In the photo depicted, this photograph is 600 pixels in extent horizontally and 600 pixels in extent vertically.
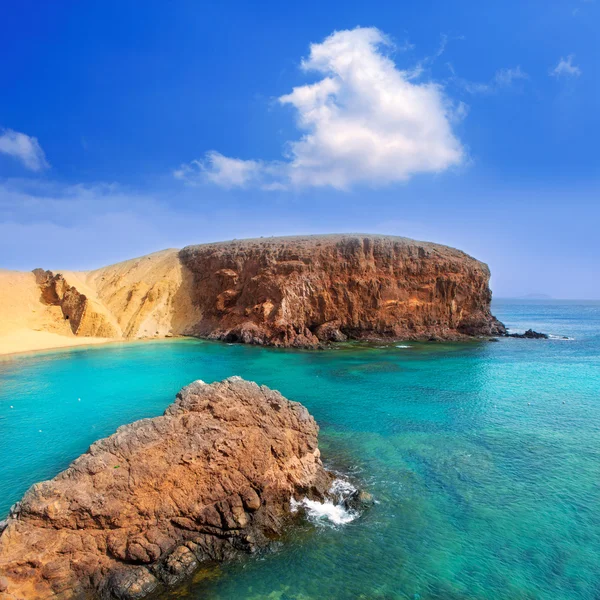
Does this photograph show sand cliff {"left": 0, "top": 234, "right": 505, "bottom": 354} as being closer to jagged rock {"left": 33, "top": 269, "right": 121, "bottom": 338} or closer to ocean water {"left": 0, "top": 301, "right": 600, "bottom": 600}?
jagged rock {"left": 33, "top": 269, "right": 121, "bottom": 338}

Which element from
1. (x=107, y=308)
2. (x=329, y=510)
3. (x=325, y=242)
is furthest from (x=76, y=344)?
(x=329, y=510)

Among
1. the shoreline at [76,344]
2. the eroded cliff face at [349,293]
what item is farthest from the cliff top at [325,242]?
the shoreline at [76,344]

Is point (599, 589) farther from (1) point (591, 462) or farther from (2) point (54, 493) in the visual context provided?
(2) point (54, 493)

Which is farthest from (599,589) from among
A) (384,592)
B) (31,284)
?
(31,284)

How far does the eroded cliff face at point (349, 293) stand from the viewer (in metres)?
54.5

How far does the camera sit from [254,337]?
52.9 m

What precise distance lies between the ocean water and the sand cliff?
47.9ft

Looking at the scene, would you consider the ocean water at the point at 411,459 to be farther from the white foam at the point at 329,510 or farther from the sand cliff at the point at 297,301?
the sand cliff at the point at 297,301

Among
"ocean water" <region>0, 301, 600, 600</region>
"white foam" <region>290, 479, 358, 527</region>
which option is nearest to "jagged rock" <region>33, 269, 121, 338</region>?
"ocean water" <region>0, 301, 600, 600</region>

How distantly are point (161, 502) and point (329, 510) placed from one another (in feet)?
18.8

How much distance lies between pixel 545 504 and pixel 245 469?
35.7 feet

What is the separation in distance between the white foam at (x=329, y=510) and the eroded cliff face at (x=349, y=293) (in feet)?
124

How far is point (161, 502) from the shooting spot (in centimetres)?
1200

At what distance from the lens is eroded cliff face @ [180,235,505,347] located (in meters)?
54.5
